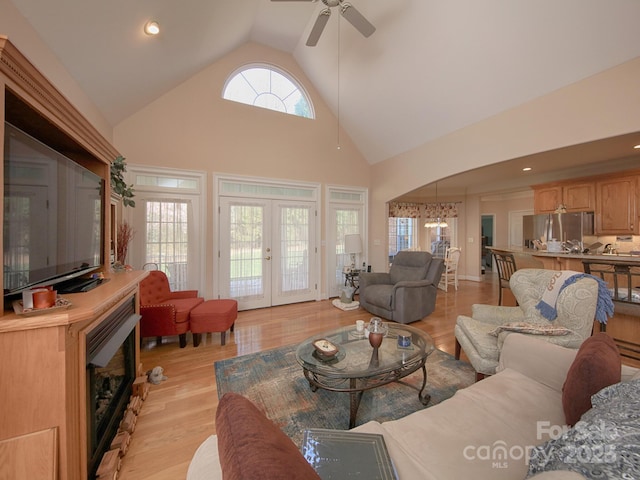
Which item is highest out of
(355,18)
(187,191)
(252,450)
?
(355,18)

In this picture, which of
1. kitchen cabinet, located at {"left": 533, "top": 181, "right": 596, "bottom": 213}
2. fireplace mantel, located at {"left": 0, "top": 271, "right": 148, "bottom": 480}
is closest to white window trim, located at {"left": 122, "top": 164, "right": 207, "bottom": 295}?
fireplace mantel, located at {"left": 0, "top": 271, "right": 148, "bottom": 480}

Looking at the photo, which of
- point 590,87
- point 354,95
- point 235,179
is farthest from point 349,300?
point 590,87

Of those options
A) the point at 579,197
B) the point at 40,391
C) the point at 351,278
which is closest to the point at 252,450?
the point at 40,391

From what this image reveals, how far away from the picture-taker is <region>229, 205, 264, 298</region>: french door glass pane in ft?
13.5

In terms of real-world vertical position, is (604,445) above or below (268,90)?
below

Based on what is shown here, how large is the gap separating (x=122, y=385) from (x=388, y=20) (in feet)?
14.8

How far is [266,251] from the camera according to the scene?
4.38 metres

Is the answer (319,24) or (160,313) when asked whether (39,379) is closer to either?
(160,313)

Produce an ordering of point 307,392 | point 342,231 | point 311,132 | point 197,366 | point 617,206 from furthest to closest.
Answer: point 342,231, point 311,132, point 617,206, point 197,366, point 307,392

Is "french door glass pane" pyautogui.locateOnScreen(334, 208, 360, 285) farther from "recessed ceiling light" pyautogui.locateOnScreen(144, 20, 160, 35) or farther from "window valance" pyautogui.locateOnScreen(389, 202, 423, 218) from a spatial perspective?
"recessed ceiling light" pyautogui.locateOnScreen(144, 20, 160, 35)

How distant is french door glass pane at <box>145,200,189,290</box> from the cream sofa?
3388 mm

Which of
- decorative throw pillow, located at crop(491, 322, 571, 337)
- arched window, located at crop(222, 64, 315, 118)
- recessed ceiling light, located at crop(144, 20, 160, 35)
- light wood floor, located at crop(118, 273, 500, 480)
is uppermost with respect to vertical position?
arched window, located at crop(222, 64, 315, 118)

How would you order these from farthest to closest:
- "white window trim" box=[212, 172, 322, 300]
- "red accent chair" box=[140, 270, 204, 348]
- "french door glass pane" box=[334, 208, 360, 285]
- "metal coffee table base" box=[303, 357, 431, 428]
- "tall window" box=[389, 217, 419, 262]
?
"tall window" box=[389, 217, 419, 262], "french door glass pane" box=[334, 208, 360, 285], "white window trim" box=[212, 172, 322, 300], "red accent chair" box=[140, 270, 204, 348], "metal coffee table base" box=[303, 357, 431, 428]

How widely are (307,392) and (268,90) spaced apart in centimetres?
475
